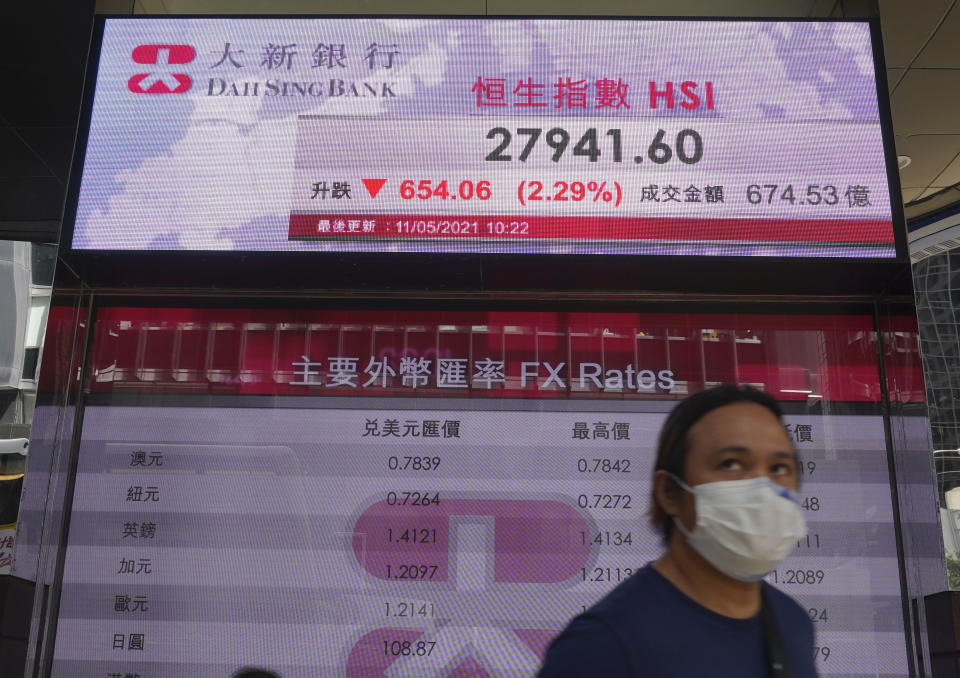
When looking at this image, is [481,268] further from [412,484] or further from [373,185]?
[412,484]

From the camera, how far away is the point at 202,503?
258 centimetres

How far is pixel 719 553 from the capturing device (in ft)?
3.91

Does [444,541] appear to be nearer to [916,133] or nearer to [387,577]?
[387,577]

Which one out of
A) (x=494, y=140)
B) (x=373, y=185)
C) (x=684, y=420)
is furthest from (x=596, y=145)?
(x=684, y=420)

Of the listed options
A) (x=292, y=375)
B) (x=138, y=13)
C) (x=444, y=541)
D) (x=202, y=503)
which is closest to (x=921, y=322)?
(x=444, y=541)

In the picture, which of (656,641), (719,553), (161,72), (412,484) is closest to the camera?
(656,641)

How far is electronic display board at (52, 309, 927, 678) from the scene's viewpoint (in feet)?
8.10

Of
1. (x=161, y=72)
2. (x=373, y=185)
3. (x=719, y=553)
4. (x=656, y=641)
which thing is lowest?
(x=656, y=641)

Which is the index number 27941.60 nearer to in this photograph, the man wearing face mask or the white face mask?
the man wearing face mask

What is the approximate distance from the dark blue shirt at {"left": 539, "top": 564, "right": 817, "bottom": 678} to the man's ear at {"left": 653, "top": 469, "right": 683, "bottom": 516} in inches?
5.6

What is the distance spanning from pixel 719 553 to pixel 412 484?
153cm

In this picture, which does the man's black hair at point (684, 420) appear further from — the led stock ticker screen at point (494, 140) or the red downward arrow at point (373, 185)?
the red downward arrow at point (373, 185)

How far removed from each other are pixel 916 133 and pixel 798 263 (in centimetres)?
85

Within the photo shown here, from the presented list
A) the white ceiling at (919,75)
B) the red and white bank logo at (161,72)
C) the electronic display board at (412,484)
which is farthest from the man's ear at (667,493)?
the red and white bank logo at (161,72)
